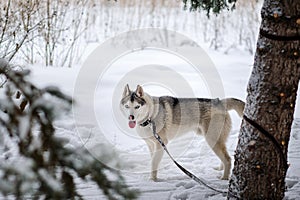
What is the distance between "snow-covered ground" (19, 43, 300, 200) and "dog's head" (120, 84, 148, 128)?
0.40 metres

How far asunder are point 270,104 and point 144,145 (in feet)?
9.23

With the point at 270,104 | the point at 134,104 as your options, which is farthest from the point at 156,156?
the point at 270,104

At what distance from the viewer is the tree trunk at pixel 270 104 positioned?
8.34ft

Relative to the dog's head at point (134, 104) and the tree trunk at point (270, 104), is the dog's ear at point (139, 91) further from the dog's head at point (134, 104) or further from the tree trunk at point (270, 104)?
the tree trunk at point (270, 104)

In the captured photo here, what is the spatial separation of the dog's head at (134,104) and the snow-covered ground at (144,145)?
0.40 metres

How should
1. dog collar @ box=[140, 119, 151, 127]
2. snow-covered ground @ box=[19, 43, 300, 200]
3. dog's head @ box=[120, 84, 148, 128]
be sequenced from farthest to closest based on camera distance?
dog collar @ box=[140, 119, 151, 127] → dog's head @ box=[120, 84, 148, 128] → snow-covered ground @ box=[19, 43, 300, 200]

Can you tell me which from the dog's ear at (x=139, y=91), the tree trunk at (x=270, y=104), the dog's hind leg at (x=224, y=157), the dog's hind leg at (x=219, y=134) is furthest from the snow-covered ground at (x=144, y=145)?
the tree trunk at (x=270, y=104)

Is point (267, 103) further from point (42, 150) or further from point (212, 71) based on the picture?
point (212, 71)

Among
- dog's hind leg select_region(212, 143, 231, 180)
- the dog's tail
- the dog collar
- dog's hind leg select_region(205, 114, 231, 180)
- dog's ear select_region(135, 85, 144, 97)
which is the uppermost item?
dog's ear select_region(135, 85, 144, 97)

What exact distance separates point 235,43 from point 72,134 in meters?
6.63

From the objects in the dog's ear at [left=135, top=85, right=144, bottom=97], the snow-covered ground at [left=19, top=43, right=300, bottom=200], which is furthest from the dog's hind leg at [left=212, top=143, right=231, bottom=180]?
the dog's ear at [left=135, top=85, right=144, bottom=97]

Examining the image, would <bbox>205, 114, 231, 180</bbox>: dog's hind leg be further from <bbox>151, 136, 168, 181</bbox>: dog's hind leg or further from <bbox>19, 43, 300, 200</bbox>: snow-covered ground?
<bbox>151, 136, 168, 181</bbox>: dog's hind leg

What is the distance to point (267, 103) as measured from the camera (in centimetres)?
264

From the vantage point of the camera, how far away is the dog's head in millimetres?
4113
